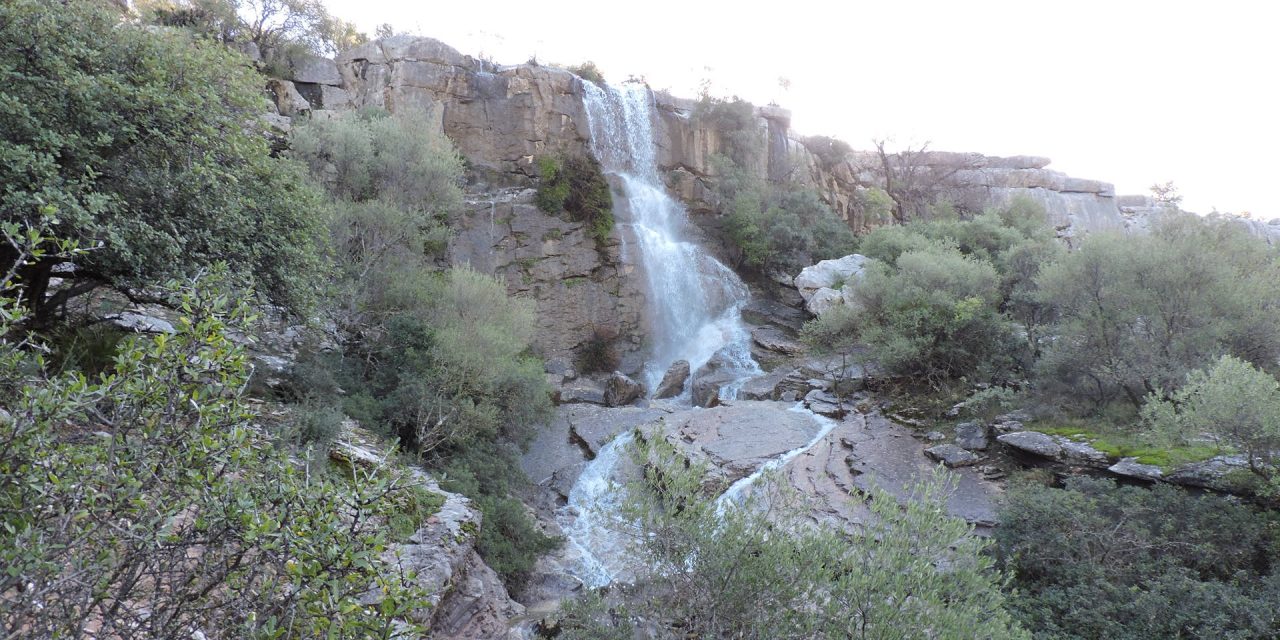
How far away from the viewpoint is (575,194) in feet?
93.6

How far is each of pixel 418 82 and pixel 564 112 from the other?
626 cm

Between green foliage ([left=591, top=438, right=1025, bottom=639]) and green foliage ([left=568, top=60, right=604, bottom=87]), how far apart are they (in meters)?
27.8

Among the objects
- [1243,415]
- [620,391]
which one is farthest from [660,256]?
[1243,415]

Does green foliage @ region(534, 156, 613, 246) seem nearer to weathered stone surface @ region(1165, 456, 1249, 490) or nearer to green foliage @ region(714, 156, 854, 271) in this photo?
green foliage @ region(714, 156, 854, 271)

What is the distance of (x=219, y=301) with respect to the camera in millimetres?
3316

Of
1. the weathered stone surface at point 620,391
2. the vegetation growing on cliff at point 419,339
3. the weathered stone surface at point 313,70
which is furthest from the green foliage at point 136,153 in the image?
the weathered stone surface at point 313,70

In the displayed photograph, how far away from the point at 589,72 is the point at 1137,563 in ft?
96.3

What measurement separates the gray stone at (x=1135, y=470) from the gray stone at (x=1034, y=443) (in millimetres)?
1160

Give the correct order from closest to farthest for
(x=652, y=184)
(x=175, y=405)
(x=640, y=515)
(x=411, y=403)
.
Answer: (x=175, y=405) < (x=640, y=515) < (x=411, y=403) < (x=652, y=184)

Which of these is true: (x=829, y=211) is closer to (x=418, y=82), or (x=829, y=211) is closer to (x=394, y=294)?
(x=418, y=82)

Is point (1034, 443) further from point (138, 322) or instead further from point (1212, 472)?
point (138, 322)

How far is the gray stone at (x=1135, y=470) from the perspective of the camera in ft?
39.3

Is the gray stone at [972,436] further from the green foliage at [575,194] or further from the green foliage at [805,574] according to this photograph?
the green foliage at [575,194]

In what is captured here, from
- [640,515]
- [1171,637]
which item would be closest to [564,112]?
[640,515]
